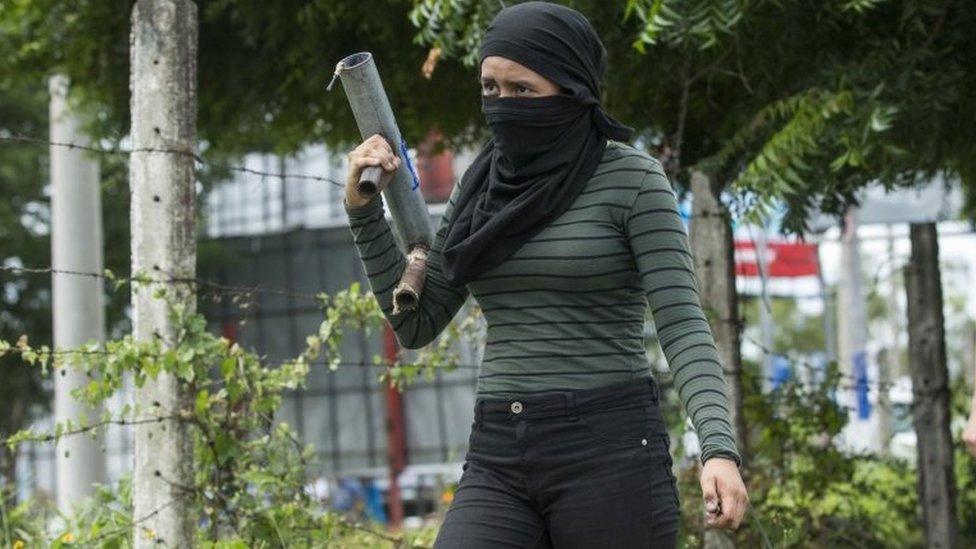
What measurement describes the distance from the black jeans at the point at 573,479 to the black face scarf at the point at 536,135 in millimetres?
303

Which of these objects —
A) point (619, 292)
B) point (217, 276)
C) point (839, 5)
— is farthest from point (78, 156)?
point (217, 276)

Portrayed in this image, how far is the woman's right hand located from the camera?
3465mm

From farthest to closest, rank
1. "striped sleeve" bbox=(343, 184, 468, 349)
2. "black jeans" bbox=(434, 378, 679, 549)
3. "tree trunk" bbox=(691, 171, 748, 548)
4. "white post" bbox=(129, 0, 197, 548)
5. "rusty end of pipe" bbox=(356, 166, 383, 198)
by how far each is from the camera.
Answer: "tree trunk" bbox=(691, 171, 748, 548), "white post" bbox=(129, 0, 197, 548), "striped sleeve" bbox=(343, 184, 468, 349), "rusty end of pipe" bbox=(356, 166, 383, 198), "black jeans" bbox=(434, 378, 679, 549)

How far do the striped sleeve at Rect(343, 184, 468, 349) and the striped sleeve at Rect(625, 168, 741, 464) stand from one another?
452 millimetres

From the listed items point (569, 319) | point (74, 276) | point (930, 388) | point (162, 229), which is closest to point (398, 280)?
point (569, 319)

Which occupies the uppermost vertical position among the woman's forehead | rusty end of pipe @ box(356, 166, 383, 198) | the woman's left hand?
the woman's forehead

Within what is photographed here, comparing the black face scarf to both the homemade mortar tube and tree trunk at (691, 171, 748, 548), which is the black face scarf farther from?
tree trunk at (691, 171, 748, 548)

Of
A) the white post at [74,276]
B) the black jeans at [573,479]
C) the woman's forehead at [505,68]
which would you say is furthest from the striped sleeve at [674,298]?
the white post at [74,276]

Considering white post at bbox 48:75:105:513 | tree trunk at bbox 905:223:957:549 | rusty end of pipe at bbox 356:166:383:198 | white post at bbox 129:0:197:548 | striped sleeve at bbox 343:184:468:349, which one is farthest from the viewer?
white post at bbox 48:75:105:513

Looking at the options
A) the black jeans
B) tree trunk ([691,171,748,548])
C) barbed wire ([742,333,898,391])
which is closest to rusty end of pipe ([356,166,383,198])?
the black jeans

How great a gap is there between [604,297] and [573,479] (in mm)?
343

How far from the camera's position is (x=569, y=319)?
10.8ft

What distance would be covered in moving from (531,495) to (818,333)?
1496 inches

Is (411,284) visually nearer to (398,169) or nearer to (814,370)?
(398,169)
